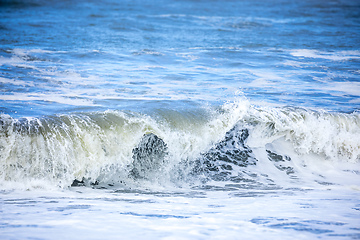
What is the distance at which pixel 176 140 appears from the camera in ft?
22.7

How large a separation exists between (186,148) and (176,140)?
227 millimetres

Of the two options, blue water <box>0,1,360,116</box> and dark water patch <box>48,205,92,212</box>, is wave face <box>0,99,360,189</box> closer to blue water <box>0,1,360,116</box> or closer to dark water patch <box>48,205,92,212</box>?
blue water <box>0,1,360,116</box>

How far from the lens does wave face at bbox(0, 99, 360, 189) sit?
5.89 meters

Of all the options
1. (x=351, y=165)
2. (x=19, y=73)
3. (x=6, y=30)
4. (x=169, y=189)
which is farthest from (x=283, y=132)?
(x=6, y=30)

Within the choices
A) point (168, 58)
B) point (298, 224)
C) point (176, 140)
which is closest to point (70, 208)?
point (298, 224)

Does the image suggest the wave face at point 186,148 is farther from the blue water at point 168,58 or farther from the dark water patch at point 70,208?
the dark water patch at point 70,208

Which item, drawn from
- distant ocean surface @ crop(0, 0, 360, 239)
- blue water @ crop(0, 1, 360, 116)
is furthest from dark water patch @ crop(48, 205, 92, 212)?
blue water @ crop(0, 1, 360, 116)

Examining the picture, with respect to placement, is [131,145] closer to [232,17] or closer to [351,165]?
[351,165]

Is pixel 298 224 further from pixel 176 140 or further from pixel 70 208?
pixel 176 140

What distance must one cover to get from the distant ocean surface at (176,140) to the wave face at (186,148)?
2cm

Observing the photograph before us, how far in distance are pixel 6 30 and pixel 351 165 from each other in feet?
48.2

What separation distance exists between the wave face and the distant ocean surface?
21 millimetres

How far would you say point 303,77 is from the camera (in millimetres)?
12031

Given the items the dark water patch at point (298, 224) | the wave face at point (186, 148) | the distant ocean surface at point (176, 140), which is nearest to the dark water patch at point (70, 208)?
the distant ocean surface at point (176, 140)
